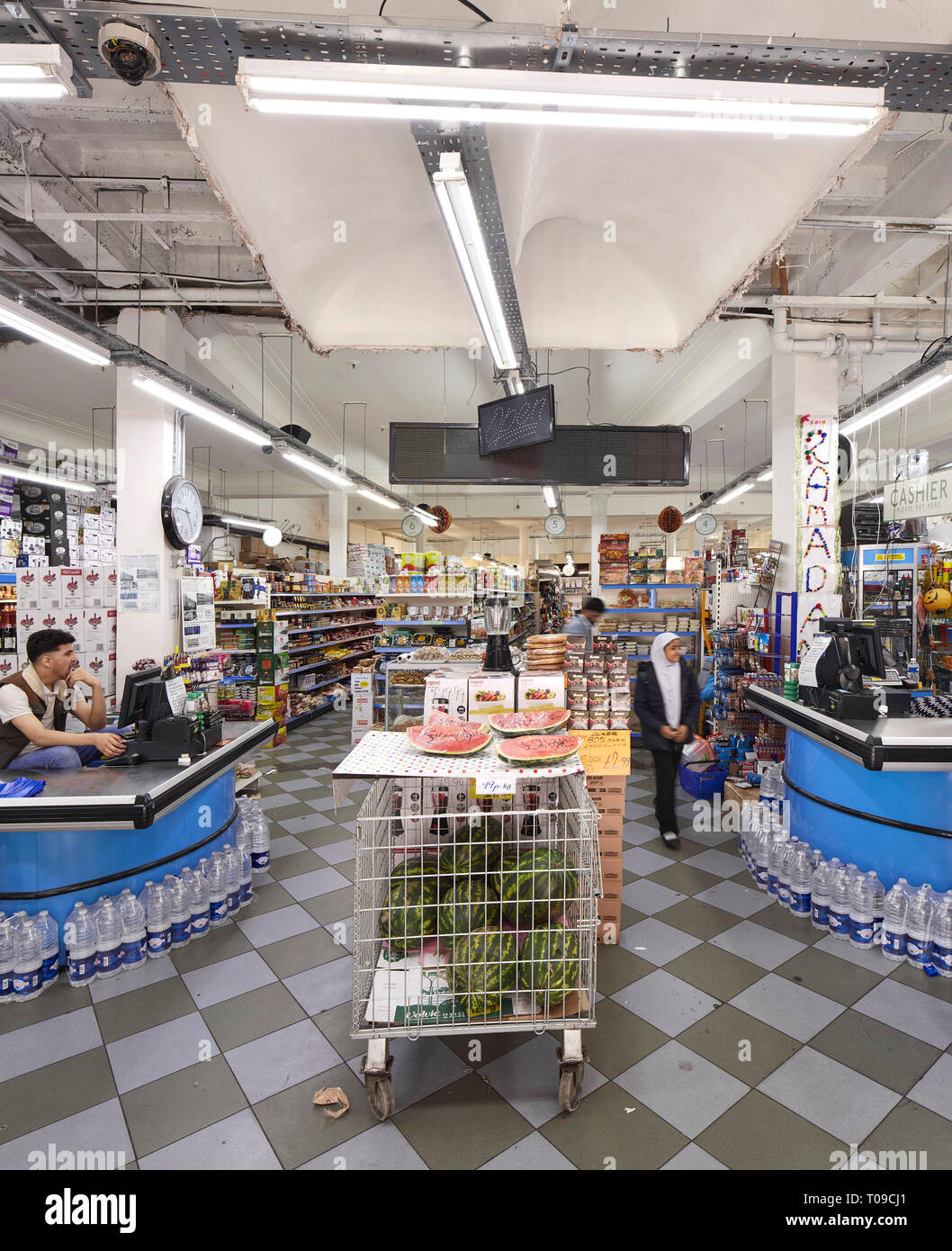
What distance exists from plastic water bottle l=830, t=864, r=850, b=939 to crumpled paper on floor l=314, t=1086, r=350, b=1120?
110 inches

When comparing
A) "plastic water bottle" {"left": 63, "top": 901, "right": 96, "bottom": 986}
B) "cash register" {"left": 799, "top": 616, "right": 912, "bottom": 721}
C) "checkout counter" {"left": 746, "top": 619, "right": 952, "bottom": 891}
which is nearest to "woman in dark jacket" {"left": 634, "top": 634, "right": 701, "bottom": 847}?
"checkout counter" {"left": 746, "top": 619, "right": 952, "bottom": 891}

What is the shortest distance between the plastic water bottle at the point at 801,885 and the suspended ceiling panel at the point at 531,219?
3427mm

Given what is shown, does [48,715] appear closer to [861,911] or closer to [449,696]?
[449,696]

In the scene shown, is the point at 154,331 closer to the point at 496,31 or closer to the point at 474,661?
the point at 474,661

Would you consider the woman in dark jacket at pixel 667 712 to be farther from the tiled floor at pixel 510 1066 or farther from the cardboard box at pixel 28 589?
the cardboard box at pixel 28 589

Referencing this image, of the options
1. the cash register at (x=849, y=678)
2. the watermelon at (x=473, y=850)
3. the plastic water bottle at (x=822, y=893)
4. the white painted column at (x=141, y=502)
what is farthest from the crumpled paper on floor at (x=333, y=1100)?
the white painted column at (x=141, y=502)

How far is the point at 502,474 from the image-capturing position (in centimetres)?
518

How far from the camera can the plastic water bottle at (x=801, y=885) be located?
144 inches

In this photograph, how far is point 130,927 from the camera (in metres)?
3.15

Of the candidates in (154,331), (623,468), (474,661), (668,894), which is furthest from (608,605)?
(154,331)

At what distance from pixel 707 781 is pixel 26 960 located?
5368 mm

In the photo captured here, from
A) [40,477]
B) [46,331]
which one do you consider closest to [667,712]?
[46,331]
